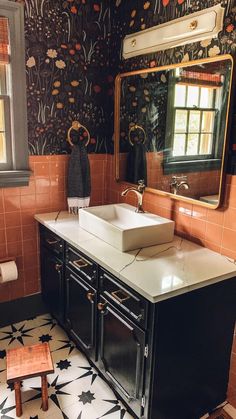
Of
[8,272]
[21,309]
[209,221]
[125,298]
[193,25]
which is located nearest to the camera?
[125,298]

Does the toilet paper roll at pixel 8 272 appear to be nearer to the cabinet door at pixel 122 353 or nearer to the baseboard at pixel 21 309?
the baseboard at pixel 21 309

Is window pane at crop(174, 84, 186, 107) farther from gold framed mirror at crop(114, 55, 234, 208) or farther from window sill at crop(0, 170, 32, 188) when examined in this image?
window sill at crop(0, 170, 32, 188)

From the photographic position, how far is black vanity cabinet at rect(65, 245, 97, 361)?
74.2 inches

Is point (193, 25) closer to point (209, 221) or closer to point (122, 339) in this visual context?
point (209, 221)

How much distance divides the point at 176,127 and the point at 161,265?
34.9 inches

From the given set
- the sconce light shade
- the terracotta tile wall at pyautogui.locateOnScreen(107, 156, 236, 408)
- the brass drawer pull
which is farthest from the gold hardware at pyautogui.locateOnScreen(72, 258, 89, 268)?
the sconce light shade

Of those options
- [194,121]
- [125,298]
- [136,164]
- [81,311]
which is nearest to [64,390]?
[81,311]

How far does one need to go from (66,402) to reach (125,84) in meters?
2.16

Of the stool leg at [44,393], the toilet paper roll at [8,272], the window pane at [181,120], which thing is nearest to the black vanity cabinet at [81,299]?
the stool leg at [44,393]

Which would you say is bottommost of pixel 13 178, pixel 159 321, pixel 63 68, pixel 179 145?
pixel 159 321

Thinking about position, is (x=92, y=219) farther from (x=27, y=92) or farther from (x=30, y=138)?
(x=27, y=92)

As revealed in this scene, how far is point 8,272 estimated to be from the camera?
92.6 inches

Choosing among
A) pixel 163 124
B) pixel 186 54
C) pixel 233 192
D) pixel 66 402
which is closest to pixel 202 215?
pixel 233 192

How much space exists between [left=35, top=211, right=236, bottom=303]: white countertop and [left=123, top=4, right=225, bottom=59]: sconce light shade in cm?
117
